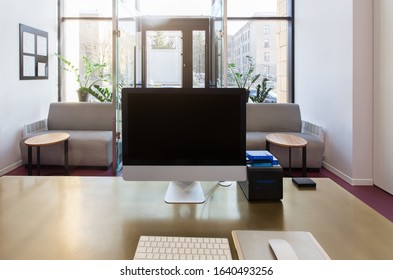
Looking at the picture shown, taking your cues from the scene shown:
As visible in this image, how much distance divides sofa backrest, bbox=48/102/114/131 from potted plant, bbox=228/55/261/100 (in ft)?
5.68

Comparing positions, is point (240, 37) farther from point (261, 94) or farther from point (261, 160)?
point (261, 160)

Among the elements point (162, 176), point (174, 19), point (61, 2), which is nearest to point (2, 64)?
point (61, 2)

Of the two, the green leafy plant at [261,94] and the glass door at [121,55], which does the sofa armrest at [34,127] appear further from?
the green leafy plant at [261,94]

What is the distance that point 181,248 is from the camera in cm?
72

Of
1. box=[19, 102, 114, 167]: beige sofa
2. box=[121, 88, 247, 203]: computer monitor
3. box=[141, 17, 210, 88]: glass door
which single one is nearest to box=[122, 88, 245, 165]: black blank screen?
box=[121, 88, 247, 203]: computer monitor

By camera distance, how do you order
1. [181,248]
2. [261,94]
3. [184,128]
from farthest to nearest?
[261,94], [184,128], [181,248]

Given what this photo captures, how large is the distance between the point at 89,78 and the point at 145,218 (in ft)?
12.9

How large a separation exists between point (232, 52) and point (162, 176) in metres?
3.85

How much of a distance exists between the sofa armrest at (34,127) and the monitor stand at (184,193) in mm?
2845

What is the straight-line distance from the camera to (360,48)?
8.93 ft

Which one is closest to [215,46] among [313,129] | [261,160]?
[313,129]

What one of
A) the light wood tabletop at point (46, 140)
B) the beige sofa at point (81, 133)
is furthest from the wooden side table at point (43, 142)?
the beige sofa at point (81, 133)
